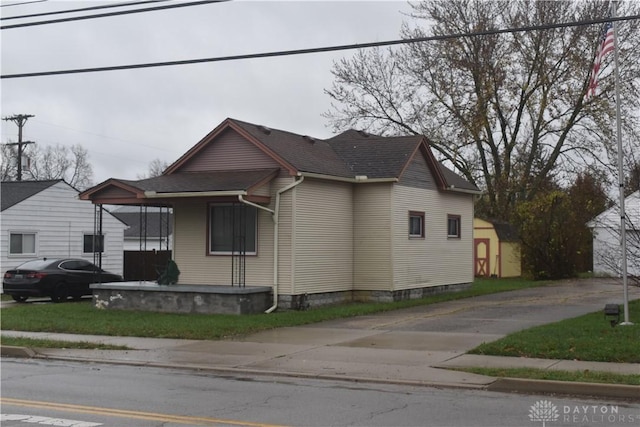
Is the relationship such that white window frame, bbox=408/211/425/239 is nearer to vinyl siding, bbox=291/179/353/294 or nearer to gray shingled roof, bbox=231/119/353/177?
vinyl siding, bbox=291/179/353/294

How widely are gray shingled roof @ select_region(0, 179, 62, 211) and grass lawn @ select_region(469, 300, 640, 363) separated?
71.1 feet

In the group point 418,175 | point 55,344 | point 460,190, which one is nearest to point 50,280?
point 55,344

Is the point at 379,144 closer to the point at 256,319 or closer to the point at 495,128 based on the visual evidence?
the point at 256,319

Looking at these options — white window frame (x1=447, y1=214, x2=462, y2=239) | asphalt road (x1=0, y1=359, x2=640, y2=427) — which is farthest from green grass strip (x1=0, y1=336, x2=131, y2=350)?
white window frame (x1=447, y1=214, x2=462, y2=239)

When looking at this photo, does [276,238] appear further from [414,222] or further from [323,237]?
[414,222]

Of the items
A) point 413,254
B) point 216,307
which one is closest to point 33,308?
point 216,307

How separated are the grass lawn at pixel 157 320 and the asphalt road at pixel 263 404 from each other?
4855 mm

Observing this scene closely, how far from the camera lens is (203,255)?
22156 mm

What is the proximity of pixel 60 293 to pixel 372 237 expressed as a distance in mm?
10647

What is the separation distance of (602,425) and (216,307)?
42.5 ft

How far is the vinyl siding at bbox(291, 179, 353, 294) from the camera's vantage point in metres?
21.2

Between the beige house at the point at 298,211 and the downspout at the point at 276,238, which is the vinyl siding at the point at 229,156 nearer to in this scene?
the beige house at the point at 298,211

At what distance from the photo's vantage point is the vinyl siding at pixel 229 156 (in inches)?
861

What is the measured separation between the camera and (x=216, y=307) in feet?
66.1
